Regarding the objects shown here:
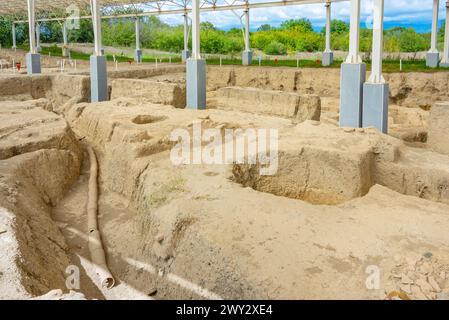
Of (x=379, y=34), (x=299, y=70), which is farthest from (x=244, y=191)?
(x=299, y=70)

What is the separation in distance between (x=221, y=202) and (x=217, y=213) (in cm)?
34

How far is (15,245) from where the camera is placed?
4938 mm

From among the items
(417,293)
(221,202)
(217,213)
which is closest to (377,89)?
(221,202)

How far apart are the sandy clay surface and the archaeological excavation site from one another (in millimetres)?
21

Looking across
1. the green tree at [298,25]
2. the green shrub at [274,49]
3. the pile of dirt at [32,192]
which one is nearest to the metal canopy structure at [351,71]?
the pile of dirt at [32,192]

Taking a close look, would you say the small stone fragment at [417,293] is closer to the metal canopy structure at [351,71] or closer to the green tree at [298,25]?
the metal canopy structure at [351,71]

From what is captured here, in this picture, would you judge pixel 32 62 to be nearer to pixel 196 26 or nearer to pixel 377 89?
pixel 196 26

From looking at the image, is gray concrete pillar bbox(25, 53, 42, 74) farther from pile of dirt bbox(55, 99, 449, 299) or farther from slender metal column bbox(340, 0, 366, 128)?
slender metal column bbox(340, 0, 366, 128)

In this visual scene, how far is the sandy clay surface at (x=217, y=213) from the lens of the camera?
4.30 metres

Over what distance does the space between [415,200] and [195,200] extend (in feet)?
10.3

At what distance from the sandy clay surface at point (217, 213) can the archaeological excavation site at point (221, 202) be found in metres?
0.02

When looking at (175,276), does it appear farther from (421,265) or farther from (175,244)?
(421,265)

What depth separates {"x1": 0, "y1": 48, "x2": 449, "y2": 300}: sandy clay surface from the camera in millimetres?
4305

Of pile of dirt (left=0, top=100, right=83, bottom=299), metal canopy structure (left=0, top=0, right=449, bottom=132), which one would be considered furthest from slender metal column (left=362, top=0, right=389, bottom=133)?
pile of dirt (left=0, top=100, right=83, bottom=299)
